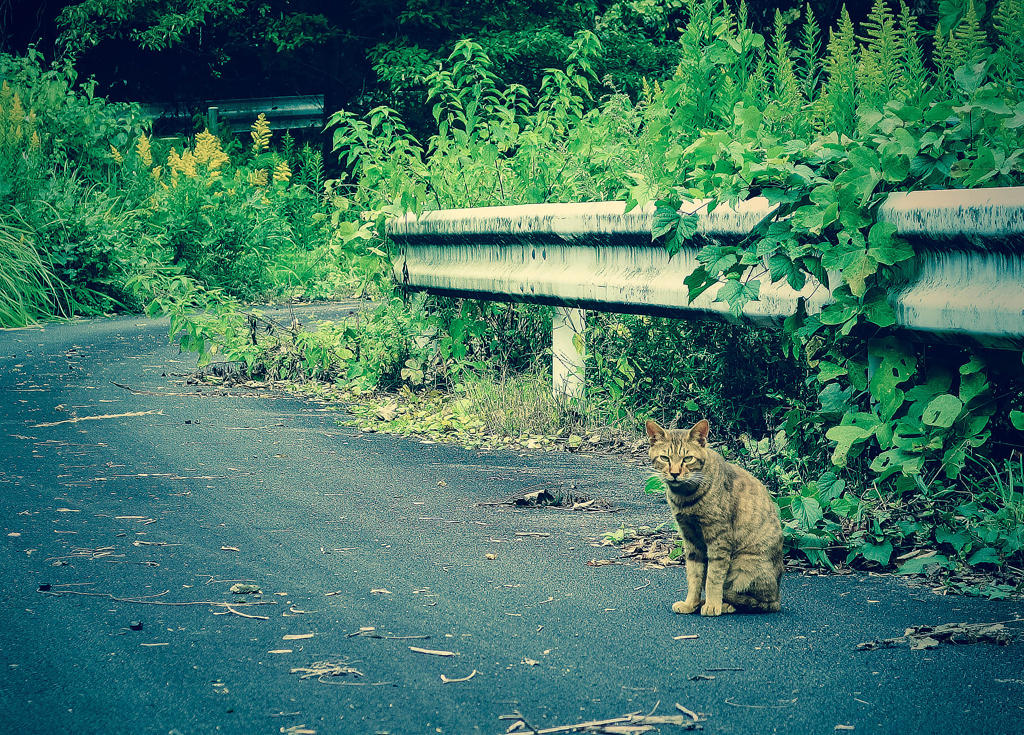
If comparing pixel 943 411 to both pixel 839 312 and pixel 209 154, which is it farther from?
pixel 209 154

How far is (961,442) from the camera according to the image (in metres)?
3.36

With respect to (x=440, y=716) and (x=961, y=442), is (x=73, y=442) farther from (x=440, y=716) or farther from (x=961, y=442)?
(x=961, y=442)

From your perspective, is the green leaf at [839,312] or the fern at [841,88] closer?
the green leaf at [839,312]

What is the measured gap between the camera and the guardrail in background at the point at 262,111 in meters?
22.6

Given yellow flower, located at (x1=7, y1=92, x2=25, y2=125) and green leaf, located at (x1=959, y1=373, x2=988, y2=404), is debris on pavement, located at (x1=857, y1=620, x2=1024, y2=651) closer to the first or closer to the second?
green leaf, located at (x1=959, y1=373, x2=988, y2=404)

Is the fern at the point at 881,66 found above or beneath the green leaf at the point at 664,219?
above

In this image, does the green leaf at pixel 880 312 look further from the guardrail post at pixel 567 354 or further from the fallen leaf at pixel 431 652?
the guardrail post at pixel 567 354

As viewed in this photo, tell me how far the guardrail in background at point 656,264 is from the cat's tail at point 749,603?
1.08 meters

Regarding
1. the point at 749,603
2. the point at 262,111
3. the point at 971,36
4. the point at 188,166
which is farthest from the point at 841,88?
the point at 262,111

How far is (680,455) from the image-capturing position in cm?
313

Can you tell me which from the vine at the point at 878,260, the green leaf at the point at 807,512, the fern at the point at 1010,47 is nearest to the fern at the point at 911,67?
the vine at the point at 878,260

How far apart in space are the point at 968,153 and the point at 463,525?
7.18 feet

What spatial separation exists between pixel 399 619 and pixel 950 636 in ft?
4.77

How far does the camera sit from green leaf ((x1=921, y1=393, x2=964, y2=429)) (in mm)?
3291
